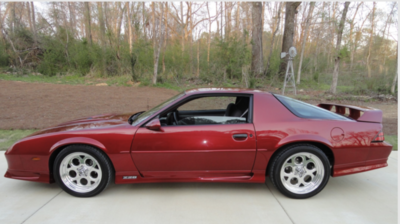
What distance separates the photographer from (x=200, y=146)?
2771 mm

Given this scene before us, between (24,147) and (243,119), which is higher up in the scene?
(243,119)

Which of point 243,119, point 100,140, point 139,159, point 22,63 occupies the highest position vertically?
point 22,63

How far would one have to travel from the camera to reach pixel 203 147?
2.77 meters

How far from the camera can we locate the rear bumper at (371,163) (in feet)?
9.51

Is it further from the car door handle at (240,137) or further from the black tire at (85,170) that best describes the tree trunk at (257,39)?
the black tire at (85,170)

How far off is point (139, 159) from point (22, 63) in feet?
56.2

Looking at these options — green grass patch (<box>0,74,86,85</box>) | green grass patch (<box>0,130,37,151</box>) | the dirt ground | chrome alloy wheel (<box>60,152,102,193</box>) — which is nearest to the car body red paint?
chrome alloy wheel (<box>60,152,102,193</box>)

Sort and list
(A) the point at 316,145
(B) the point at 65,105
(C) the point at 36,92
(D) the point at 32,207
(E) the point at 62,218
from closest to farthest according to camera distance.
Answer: (E) the point at 62,218, (D) the point at 32,207, (A) the point at 316,145, (B) the point at 65,105, (C) the point at 36,92

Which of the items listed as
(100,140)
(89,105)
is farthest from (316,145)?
(89,105)

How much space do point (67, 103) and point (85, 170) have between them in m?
6.52

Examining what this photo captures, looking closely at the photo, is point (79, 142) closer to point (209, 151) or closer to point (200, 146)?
point (200, 146)

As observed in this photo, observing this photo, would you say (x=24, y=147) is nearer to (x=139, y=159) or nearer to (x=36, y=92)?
(x=139, y=159)

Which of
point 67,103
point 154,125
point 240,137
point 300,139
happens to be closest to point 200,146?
point 240,137

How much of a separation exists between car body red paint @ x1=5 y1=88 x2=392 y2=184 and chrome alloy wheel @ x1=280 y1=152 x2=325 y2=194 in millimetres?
188
